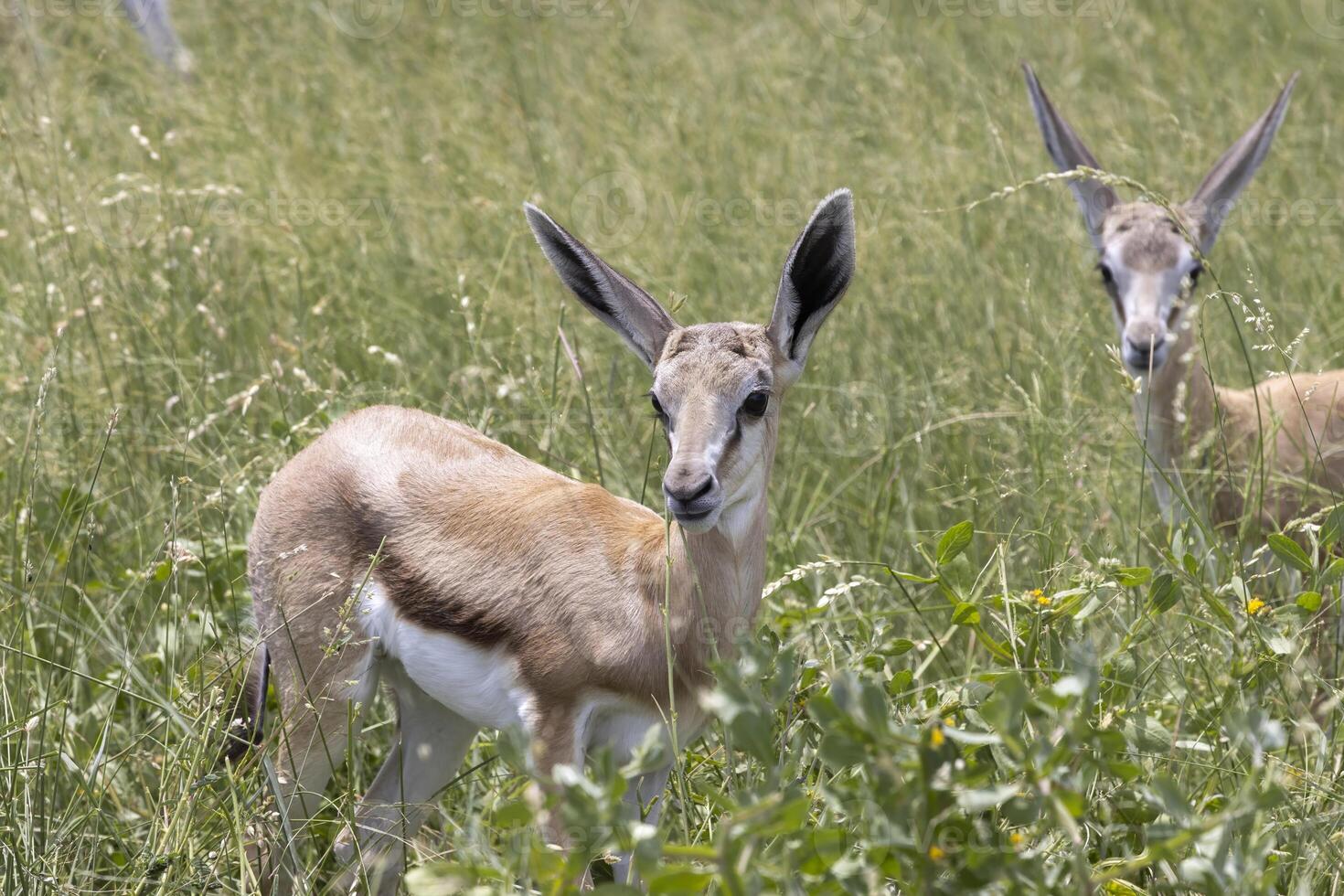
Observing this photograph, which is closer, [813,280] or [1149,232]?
[813,280]

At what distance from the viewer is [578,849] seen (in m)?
1.86

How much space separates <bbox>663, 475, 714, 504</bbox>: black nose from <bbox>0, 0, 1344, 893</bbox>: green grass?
0.32m

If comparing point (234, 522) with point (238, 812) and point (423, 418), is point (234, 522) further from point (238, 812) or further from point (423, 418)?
point (238, 812)

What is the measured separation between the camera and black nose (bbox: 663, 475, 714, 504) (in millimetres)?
2738

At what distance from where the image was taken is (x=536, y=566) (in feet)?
10.5

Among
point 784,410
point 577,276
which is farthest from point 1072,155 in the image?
point 577,276

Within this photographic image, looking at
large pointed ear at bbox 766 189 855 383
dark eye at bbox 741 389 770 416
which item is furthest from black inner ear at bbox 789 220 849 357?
dark eye at bbox 741 389 770 416

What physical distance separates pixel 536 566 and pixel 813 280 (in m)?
0.91

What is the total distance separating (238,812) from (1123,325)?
9.87 feet

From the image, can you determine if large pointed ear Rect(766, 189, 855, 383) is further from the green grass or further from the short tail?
the short tail

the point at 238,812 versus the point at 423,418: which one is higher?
the point at 423,418

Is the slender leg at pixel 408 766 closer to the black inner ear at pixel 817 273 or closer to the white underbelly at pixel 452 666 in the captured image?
the white underbelly at pixel 452 666

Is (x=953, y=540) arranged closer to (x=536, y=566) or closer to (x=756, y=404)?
(x=756, y=404)

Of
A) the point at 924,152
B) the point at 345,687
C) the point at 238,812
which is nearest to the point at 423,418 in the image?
the point at 345,687
